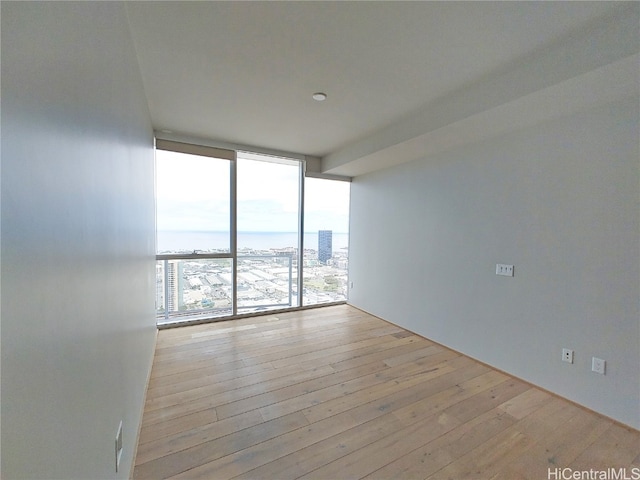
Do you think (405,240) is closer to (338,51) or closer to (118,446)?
(338,51)

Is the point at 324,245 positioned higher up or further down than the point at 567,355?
higher up

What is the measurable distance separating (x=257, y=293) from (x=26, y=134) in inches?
157

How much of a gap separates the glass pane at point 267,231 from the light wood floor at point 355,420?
140 centimetres

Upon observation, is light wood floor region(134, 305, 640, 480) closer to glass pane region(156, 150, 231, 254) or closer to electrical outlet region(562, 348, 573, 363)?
electrical outlet region(562, 348, 573, 363)

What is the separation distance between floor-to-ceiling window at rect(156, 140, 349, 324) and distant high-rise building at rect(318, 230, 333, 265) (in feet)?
0.06

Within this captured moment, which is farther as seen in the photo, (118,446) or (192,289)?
(192,289)

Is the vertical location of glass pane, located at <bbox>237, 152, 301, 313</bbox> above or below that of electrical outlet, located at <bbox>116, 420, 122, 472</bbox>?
above

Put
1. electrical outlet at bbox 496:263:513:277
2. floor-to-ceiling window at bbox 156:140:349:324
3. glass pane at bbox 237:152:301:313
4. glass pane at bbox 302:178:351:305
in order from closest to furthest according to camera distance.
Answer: electrical outlet at bbox 496:263:513:277
floor-to-ceiling window at bbox 156:140:349:324
glass pane at bbox 237:152:301:313
glass pane at bbox 302:178:351:305

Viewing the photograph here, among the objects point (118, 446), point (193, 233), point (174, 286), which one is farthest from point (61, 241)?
point (174, 286)

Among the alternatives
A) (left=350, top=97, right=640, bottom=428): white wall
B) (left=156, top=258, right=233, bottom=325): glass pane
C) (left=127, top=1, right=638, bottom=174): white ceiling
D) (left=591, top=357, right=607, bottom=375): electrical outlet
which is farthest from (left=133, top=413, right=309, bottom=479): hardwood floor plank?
(left=127, top=1, right=638, bottom=174): white ceiling

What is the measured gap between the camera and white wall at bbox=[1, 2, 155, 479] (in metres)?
0.49

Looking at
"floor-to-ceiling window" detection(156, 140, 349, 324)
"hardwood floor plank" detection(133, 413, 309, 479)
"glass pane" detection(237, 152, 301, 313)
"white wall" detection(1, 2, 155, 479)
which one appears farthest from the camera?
"glass pane" detection(237, 152, 301, 313)

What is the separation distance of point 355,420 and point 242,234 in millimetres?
2976

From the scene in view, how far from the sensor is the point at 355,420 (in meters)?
1.93
